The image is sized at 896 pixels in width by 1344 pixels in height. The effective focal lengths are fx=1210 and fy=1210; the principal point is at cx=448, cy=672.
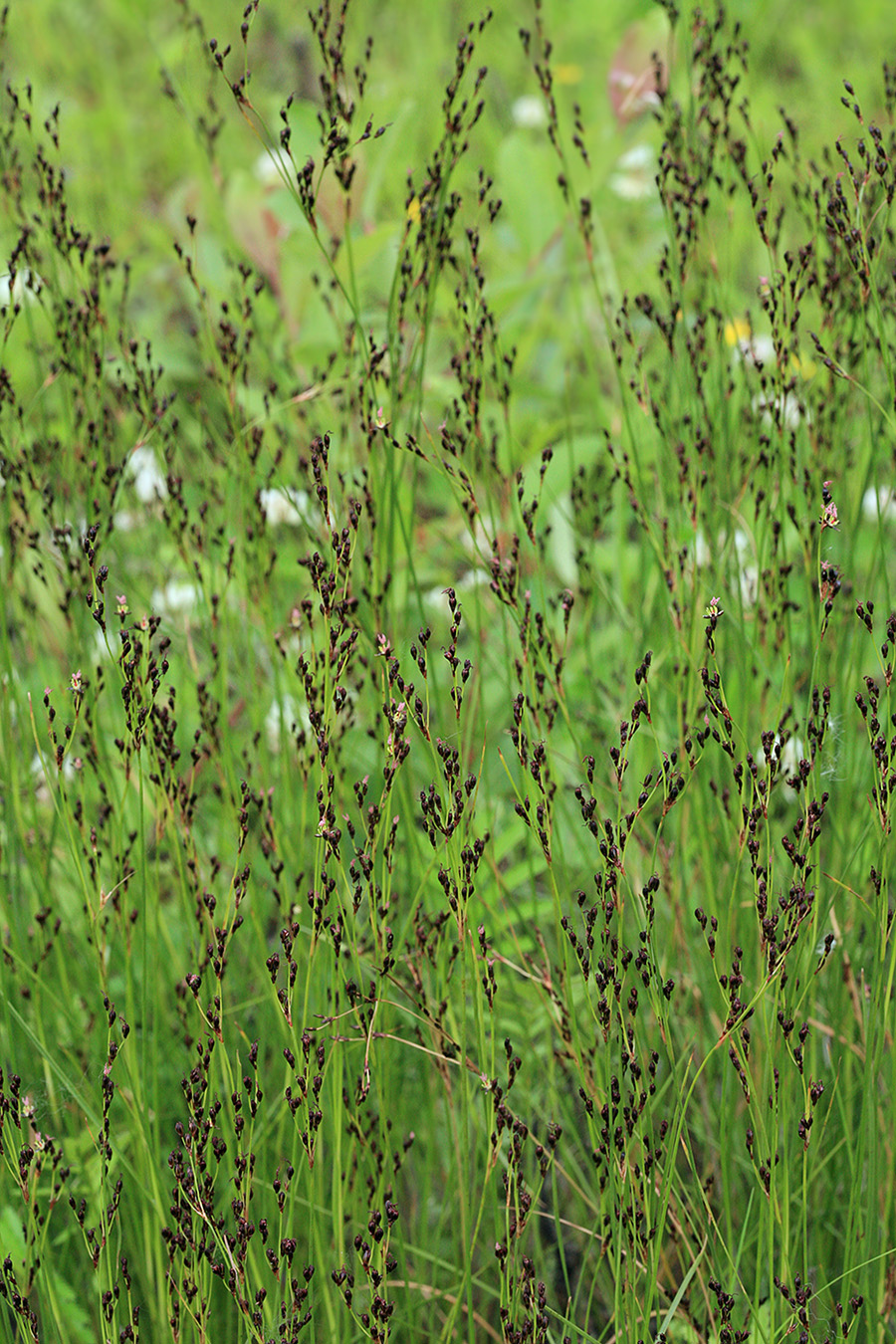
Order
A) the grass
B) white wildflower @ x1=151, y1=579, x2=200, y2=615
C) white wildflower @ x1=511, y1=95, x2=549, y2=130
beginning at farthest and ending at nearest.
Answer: white wildflower @ x1=511, y1=95, x2=549, y2=130, white wildflower @ x1=151, y1=579, x2=200, y2=615, the grass

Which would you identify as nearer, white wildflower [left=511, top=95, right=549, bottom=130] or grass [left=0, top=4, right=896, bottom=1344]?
grass [left=0, top=4, right=896, bottom=1344]

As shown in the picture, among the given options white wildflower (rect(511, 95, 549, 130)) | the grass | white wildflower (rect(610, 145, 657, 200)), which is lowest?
the grass

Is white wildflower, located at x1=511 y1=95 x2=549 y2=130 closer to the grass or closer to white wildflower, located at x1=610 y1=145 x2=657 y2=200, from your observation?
white wildflower, located at x1=610 y1=145 x2=657 y2=200

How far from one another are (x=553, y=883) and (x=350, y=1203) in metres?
0.56

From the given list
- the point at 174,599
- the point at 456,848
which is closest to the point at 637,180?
the point at 174,599

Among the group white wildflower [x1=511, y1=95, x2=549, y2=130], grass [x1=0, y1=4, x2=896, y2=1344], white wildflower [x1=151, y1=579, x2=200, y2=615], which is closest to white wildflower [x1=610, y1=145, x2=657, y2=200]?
white wildflower [x1=511, y1=95, x2=549, y2=130]

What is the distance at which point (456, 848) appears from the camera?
1.23m

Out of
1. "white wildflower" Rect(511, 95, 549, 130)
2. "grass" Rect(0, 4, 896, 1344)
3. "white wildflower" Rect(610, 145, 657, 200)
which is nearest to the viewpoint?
"grass" Rect(0, 4, 896, 1344)

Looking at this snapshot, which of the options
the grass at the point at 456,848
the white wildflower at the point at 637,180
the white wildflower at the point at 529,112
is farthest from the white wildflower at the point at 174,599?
the white wildflower at the point at 529,112

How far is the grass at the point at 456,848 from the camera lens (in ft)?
3.65

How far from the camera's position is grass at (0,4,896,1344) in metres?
1.11

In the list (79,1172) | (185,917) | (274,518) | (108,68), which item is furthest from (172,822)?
(108,68)

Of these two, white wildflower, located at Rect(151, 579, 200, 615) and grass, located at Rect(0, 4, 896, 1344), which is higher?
white wildflower, located at Rect(151, 579, 200, 615)

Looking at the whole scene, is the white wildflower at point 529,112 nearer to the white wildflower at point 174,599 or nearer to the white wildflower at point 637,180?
the white wildflower at point 637,180
